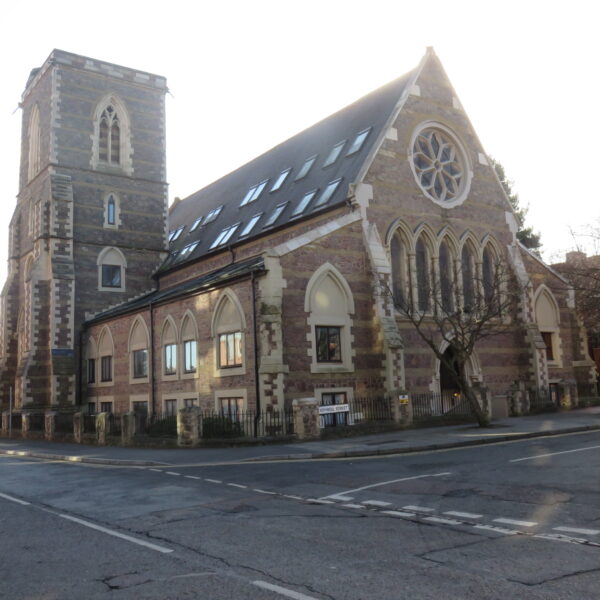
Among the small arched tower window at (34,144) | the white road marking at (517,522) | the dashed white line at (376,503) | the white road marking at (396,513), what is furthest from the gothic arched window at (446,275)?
the small arched tower window at (34,144)

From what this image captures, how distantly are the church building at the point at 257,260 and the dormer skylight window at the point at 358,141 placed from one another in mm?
163

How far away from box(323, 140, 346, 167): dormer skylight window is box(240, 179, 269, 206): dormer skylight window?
195 inches

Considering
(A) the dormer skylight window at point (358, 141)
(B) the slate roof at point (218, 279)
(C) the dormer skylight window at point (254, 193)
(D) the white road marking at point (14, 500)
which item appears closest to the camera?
(D) the white road marking at point (14, 500)

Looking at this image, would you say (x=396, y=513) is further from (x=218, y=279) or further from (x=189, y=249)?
(x=189, y=249)

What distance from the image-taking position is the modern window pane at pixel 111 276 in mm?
35406

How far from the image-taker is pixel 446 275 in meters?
27.8

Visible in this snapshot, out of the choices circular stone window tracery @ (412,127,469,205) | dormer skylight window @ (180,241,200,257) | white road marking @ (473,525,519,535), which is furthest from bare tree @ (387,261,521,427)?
white road marking @ (473,525,519,535)

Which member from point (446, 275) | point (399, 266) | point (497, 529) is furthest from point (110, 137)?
point (497, 529)

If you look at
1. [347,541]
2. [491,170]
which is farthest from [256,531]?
[491,170]

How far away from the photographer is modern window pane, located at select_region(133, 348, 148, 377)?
28906 mm

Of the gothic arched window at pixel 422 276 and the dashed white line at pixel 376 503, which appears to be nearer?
the dashed white line at pixel 376 503

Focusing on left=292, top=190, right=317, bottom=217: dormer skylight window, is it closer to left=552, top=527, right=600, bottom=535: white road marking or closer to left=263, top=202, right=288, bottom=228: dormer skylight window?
left=263, top=202, right=288, bottom=228: dormer skylight window

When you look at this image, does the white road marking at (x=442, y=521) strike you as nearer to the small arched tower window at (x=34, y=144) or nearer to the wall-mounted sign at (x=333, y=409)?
the wall-mounted sign at (x=333, y=409)

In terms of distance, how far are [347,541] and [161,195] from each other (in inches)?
1340
